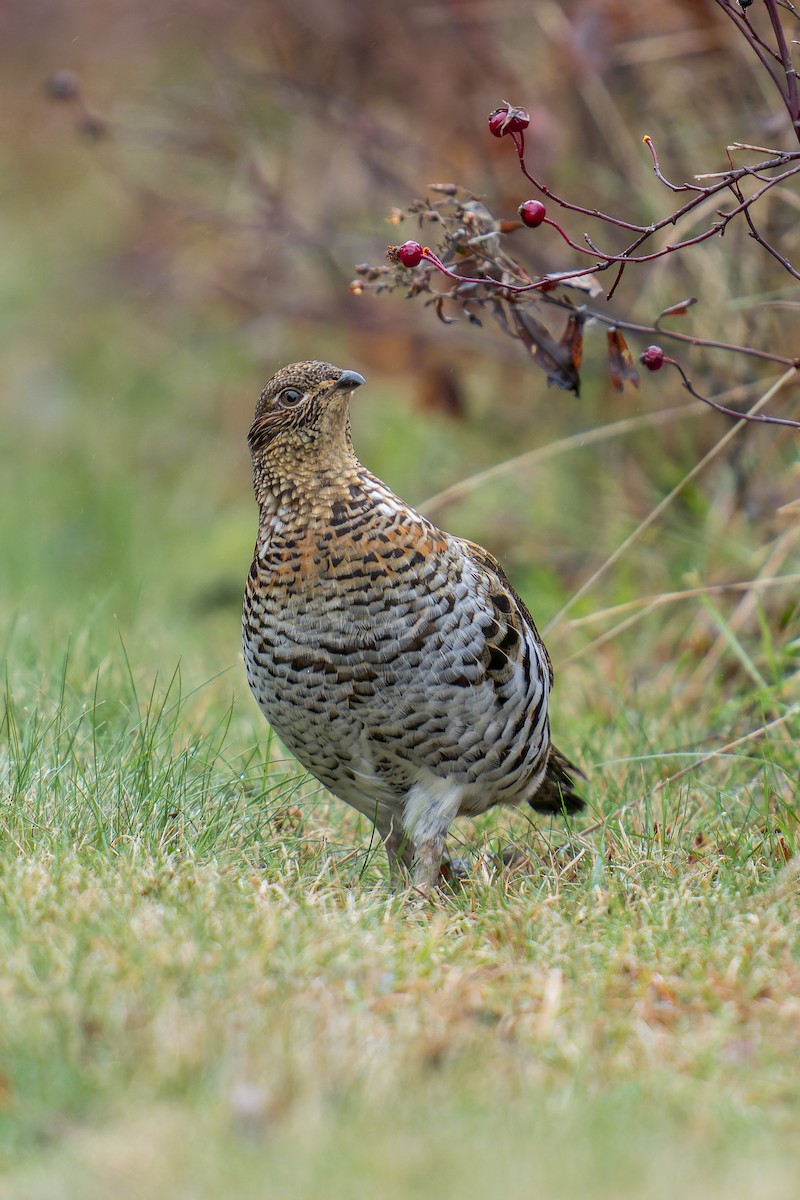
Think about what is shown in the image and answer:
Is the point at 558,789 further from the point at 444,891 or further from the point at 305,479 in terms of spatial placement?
the point at 305,479

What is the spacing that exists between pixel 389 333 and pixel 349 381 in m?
2.80

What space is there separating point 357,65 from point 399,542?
404 centimetres

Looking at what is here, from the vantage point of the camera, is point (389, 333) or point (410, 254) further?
point (389, 333)

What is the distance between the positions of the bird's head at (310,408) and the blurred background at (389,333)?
46.5 inches

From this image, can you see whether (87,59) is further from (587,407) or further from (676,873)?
(676,873)

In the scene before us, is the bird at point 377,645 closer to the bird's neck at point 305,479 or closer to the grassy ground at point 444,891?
the bird's neck at point 305,479

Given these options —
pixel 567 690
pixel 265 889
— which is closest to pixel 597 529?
pixel 567 690

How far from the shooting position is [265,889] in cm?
303

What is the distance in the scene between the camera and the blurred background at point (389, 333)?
5309 millimetres

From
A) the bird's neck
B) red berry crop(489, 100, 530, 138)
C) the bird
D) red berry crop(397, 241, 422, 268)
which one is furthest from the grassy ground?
red berry crop(489, 100, 530, 138)

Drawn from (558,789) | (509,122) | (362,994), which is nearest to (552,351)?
(509,122)

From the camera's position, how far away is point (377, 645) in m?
3.22

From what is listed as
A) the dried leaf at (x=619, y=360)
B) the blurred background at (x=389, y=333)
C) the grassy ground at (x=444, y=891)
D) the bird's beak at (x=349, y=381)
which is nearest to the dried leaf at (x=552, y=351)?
the dried leaf at (x=619, y=360)

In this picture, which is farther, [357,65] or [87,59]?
[87,59]
